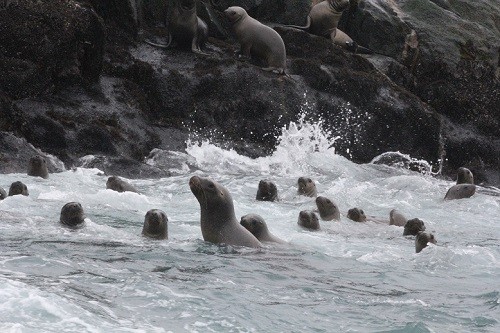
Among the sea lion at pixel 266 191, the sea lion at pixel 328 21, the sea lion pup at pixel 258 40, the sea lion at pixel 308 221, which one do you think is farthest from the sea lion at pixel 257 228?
the sea lion at pixel 328 21

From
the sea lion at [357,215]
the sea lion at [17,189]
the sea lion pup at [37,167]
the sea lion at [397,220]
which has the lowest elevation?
the sea lion at [397,220]

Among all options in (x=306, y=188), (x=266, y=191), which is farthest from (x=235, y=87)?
(x=266, y=191)

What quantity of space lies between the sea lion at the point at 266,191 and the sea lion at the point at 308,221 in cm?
225

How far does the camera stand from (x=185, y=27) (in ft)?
65.0

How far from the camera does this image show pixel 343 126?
20094mm

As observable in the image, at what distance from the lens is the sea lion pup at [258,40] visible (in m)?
20.2

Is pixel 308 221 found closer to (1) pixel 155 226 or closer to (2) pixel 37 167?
(1) pixel 155 226

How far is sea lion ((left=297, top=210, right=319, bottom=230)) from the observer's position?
12.5 meters

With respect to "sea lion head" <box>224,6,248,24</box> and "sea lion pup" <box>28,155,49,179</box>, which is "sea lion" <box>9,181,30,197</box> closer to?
"sea lion pup" <box>28,155,49,179</box>

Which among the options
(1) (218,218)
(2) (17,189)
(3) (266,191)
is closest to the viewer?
(1) (218,218)

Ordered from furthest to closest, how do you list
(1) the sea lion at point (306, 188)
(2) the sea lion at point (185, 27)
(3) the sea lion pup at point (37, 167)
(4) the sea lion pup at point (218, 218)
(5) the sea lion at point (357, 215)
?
1. (2) the sea lion at point (185, 27)
2. (1) the sea lion at point (306, 188)
3. (3) the sea lion pup at point (37, 167)
4. (5) the sea lion at point (357, 215)
5. (4) the sea lion pup at point (218, 218)

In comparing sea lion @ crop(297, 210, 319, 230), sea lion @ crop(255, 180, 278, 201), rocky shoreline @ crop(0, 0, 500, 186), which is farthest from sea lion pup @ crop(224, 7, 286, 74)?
sea lion @ crop(297, 210, 319, 230)

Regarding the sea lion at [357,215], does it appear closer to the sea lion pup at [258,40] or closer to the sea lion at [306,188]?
the sea lion at [306,188]

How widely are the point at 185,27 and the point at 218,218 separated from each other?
10037 millimetres
